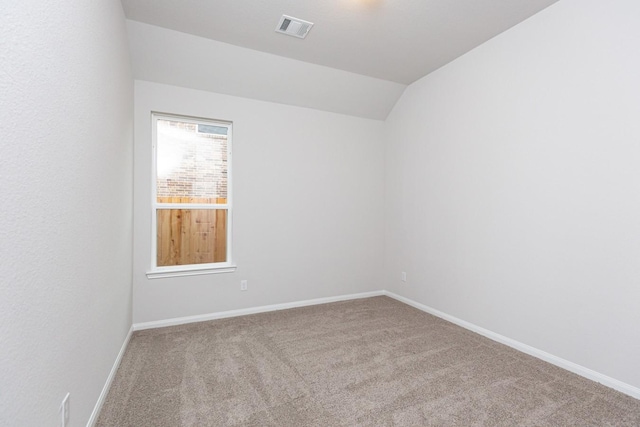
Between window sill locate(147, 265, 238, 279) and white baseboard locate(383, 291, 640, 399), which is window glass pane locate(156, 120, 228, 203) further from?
white baseboard locate(383, 291, 640, 399)

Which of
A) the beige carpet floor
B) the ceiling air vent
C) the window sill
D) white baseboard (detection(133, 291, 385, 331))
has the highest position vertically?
the ceiling air vent

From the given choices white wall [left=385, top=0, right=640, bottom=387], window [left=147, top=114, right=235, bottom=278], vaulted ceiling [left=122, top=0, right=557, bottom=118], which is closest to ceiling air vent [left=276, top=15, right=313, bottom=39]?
vaulted ceiling [left=122, top=0, right=557, bottom=118]

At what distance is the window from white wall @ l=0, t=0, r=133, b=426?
1.24 meters

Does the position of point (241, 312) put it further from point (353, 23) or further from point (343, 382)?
point (353, 23)

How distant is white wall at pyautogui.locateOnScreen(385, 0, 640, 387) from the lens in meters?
2.16

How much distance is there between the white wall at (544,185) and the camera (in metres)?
2.16

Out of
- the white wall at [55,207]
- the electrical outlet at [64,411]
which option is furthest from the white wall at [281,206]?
the electrical outlet at [64,411]

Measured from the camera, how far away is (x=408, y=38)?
3.00 metres

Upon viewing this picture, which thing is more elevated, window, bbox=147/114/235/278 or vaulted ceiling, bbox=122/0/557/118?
vaulted ceiling, bbox=122/0/557/118

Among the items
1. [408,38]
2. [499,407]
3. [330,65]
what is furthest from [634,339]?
[330,65]

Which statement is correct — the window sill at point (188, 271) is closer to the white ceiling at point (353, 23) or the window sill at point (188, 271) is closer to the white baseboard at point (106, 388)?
the white baseboard at point (106, 388)

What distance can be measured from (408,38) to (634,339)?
2996mm

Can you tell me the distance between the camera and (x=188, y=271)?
3.39 meters

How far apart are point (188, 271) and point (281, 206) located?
4.26ft
